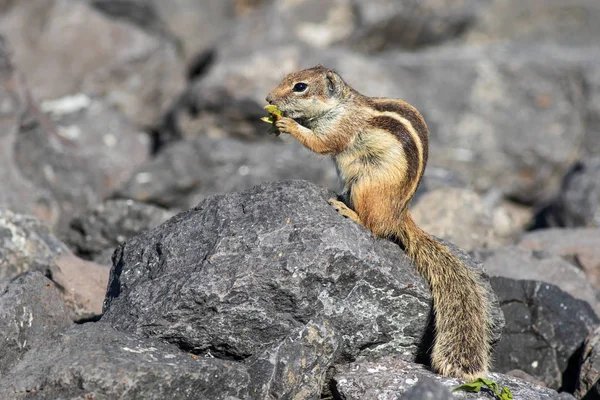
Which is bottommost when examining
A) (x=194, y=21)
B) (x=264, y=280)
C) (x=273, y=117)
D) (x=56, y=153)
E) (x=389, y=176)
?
(x=56, y=153)

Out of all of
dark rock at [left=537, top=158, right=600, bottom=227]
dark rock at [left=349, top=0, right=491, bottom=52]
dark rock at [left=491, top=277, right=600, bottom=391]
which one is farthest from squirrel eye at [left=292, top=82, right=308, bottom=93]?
dark rock at [left=349, top=0, right=491, bottom=52]

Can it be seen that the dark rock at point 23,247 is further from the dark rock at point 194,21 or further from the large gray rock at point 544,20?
the large gray rock at point 544,20

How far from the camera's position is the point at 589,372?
6.32 meters

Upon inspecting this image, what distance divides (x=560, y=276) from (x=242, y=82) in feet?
22.1

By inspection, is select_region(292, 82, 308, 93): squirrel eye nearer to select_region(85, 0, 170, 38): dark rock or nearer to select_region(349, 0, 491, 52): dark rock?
select_region(349, 0, 491, 52): dark rock

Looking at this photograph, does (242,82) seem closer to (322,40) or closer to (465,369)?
(322,40)

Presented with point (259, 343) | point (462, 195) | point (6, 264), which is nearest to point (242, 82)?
point (462, 195)

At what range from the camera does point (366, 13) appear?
1473 centimetres

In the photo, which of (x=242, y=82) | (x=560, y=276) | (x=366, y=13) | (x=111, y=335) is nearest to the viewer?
(x=111, y=335)

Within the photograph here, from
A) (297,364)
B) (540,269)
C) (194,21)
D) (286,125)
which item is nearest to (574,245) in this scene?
(540,269)

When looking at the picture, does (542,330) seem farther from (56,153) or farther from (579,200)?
(56,153)

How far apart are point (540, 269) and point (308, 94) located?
278cm

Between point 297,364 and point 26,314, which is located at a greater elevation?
point 297,364

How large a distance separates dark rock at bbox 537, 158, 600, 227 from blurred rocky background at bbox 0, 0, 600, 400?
1.2 inches
